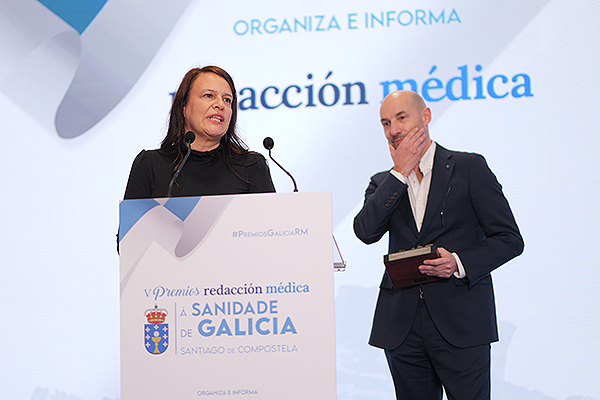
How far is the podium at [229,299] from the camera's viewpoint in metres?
1.37

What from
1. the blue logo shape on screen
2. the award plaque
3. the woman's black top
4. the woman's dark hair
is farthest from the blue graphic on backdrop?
the award plaque

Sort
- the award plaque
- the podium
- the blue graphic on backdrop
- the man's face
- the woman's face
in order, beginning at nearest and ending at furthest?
the podium < the award plaque < the woman's face < the man's face < the blue graphic on backdrop

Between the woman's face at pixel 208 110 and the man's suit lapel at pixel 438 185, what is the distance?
851 millimetres

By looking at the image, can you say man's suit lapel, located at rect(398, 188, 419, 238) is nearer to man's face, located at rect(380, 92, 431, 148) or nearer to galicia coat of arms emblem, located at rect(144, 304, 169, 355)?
man's face, located at rect(380, 92, 431, 148)

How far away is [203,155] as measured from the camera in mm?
2035

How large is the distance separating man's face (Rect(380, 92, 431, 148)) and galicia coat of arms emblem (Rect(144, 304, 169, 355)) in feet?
4.05

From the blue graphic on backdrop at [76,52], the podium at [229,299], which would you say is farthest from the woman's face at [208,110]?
the blue graphic on backdrop at [76,52]

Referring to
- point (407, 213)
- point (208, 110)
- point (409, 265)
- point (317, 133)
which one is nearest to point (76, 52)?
point (317, 133)

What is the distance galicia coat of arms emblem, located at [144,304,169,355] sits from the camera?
4.55 ft

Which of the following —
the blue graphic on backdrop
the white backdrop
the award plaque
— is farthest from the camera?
the blue graphic on backdrop

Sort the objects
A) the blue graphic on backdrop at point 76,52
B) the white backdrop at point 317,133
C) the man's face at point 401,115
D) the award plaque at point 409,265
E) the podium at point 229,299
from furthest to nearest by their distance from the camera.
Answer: the blue graphic on backdrop at point 76,52, the white backdrop at point 317,133, the man's face at point 401,115, the award plaque at point 409,265, the podium at point 229,299

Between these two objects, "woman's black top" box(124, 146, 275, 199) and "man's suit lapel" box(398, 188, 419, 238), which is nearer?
"woman's black top" box(124, 146, 275, 199)

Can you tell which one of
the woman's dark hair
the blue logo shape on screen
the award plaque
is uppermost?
the blue logo shape on screen

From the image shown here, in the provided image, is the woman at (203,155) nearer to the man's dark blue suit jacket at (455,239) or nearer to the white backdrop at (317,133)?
the man's dark blue suit jacket at (455,239)
